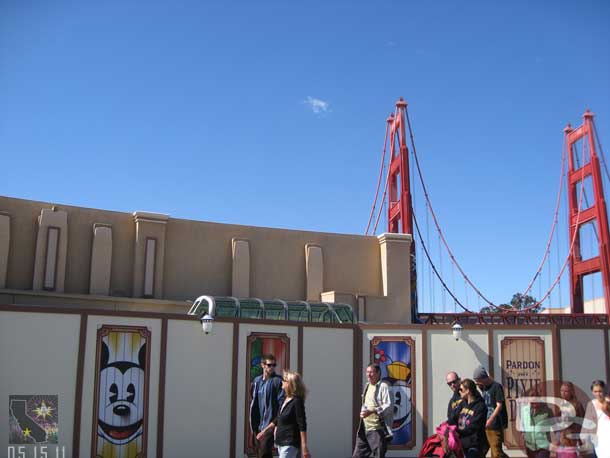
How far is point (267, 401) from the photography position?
8.70 m

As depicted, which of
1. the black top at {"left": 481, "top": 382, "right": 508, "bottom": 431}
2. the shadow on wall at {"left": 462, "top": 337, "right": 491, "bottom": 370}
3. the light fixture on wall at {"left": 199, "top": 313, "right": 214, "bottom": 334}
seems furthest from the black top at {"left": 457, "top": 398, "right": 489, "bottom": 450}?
the shadow on wall at {"left": 462, "top": 337, "right": 491, "bottom": 370}

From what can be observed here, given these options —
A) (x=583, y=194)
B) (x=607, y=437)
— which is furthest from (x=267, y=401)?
(x=583, y=194)

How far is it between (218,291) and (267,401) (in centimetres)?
1917

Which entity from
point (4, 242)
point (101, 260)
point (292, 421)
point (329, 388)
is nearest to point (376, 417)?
point (292, 421)

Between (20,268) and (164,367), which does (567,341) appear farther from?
(20,268)

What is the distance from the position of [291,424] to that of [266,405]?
2.81 ft

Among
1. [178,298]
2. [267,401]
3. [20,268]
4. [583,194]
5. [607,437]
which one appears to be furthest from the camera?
[583,194]

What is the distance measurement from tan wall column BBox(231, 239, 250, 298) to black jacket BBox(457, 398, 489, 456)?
18.7 meters

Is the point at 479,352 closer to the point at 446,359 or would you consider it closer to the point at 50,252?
the point at 446,359

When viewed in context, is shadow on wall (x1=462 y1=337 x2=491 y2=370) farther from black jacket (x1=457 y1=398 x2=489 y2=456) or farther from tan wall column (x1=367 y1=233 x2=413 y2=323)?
tan wall column (x1=367 y1=233 x2=413 y2=323)

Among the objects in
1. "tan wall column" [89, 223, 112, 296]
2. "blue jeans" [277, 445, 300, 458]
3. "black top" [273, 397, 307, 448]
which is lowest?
"blue jeans" [277, 445, 300, 458]

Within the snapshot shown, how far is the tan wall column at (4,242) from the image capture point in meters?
23.0

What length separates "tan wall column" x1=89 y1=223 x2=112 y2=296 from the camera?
24.9 m

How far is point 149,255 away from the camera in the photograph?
26000 millimetres
